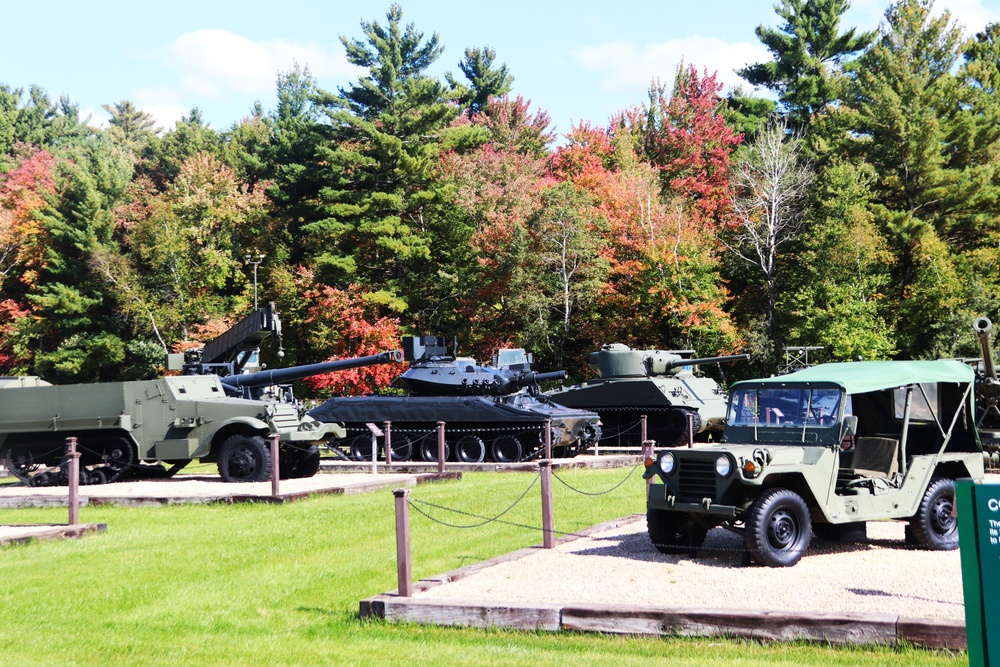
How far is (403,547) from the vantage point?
8797mm

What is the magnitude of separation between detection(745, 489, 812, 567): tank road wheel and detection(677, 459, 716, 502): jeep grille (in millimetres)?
476

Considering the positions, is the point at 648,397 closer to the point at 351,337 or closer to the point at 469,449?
the point at 469,449

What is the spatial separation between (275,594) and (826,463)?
497 centimetres

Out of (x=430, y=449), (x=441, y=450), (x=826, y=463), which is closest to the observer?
(x=826, y=463)

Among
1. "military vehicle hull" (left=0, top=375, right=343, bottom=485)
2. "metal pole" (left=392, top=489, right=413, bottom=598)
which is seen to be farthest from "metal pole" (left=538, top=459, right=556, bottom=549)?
"military vehicle hull" (left=0, top=375, right=343, bottom=485)

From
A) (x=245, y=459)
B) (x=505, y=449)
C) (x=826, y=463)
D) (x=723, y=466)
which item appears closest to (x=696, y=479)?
(x=723, y=466)

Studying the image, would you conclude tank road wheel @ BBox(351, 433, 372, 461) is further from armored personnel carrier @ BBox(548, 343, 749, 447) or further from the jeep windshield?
the jeep windshield

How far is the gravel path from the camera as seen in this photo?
8.52 meters

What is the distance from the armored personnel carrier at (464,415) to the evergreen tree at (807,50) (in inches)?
Result: 948

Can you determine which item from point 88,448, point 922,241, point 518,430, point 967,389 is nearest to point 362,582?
point 967,389

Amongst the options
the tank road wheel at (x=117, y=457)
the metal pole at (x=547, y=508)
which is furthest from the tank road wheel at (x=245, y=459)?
the metal pole at (x=547, y=508)

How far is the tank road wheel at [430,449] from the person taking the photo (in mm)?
24203

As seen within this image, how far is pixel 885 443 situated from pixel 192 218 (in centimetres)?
4121

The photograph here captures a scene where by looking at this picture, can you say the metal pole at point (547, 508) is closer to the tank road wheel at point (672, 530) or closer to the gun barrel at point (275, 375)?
the tank road wheel at point (672, 530)
